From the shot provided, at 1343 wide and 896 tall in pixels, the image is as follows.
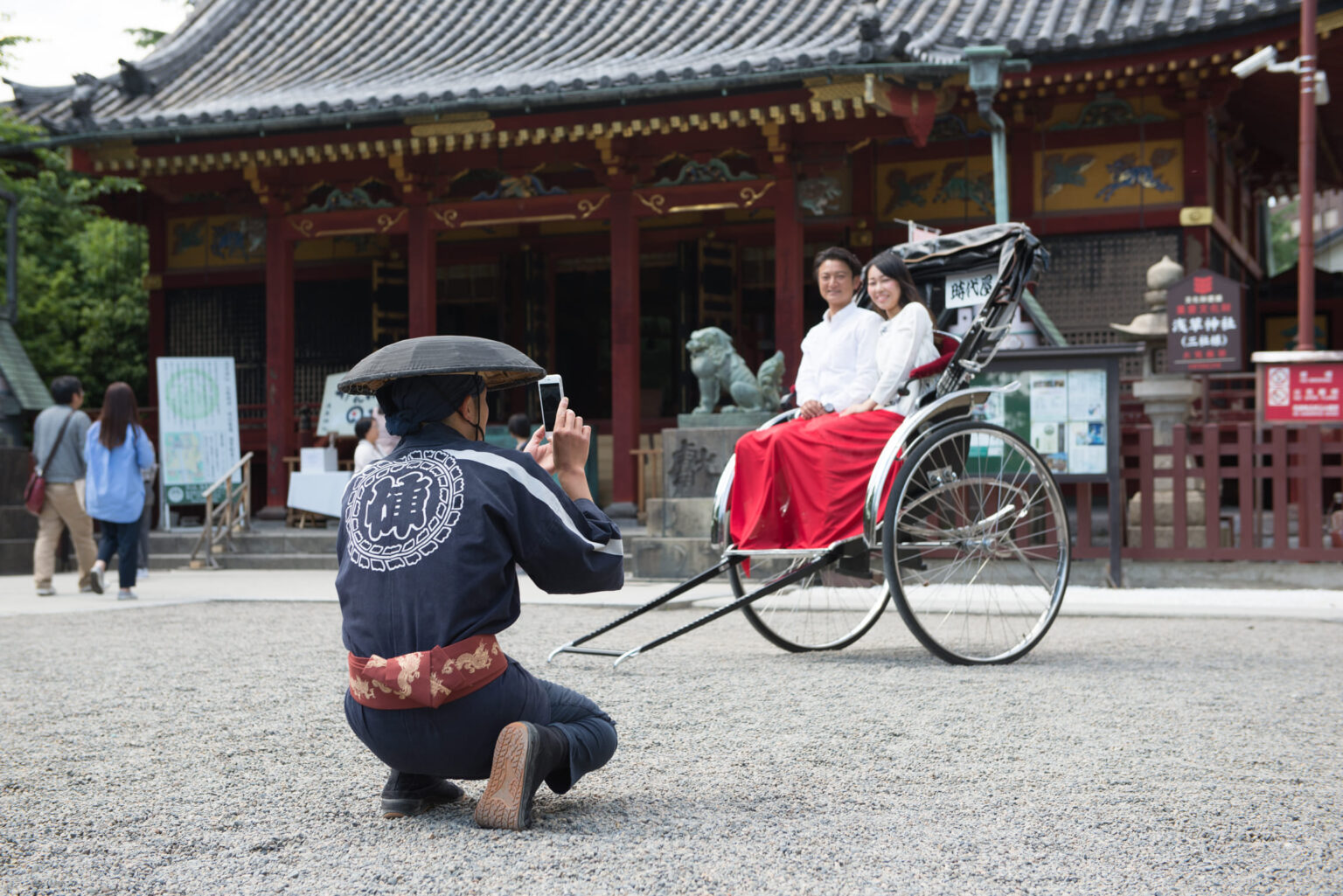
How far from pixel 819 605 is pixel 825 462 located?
221 cm

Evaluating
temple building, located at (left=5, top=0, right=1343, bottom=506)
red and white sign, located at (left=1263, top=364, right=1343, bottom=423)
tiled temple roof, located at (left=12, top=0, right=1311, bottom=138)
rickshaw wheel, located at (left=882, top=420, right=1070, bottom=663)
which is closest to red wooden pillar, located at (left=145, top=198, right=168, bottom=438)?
temple building, located at (left=5, top=0, right=1343, bottom=506)

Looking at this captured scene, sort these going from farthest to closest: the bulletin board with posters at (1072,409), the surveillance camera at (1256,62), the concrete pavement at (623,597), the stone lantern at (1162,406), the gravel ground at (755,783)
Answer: the surveillance camera at (1256,62) → the stone lantern at (1162,406) → the bulletin board with posters at (1072,409) → the concrete pavement at (623,597) → the gravel ground at (755,783)

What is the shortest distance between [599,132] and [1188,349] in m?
5.22

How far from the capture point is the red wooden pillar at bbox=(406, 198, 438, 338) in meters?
12.3

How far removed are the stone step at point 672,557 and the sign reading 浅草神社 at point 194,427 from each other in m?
5.03

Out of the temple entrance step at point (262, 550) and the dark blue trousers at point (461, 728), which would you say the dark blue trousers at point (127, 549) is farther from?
the dark blue trousers at point (461, 728)

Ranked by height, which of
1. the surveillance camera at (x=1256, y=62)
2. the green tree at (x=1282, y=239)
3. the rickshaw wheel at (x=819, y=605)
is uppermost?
the green tree at (x=1282, y=239)

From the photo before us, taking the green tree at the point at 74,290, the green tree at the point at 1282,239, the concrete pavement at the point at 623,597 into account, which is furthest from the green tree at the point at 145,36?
the green tree at the point at 1282,239

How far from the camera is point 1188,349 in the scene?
9.95 metres

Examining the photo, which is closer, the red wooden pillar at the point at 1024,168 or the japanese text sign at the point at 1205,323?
the japanese text sign at the point at 1205,323

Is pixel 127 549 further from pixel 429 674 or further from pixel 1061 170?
pixel 1061 170

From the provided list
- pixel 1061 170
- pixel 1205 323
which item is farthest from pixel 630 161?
pixel 1205 323

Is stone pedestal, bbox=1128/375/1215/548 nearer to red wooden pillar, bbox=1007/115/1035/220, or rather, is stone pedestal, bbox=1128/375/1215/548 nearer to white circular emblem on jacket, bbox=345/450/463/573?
red wooden pillar, bbox=1007/115/1035/220

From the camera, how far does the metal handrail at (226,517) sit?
1148 centimetres
